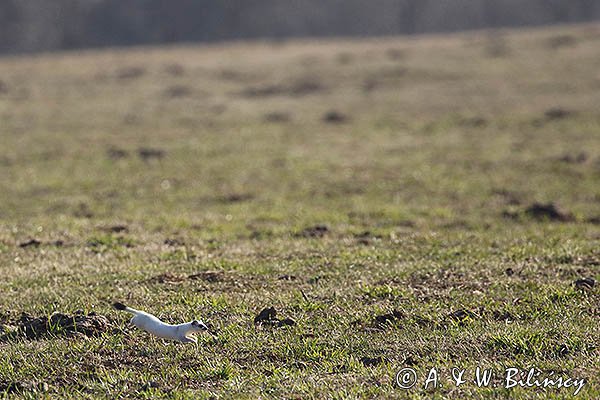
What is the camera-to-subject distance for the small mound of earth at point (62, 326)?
697 centimetres

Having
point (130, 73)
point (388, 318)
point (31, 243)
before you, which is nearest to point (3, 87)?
point (130, 73)

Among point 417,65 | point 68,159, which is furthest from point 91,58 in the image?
point 68,159

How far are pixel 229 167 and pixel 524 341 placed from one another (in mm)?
11560

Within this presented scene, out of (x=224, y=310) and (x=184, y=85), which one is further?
(x=184, y=85)

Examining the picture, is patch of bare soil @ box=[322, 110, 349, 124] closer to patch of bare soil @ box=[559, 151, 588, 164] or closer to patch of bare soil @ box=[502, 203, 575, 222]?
patch of bare soil @ box=[559, 151, 588, 164]

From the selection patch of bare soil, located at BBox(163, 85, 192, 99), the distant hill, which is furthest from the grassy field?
the distant hill

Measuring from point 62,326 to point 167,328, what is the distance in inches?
37.2

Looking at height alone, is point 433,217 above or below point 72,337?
below

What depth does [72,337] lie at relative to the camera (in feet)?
22.5

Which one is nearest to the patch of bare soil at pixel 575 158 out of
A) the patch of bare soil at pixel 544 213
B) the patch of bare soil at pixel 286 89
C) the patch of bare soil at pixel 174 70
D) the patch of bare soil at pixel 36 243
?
the patch of bare soil at pixel 544 213

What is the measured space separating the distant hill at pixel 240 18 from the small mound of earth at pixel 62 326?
6623 cm

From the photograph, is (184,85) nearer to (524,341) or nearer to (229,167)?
(229,167)

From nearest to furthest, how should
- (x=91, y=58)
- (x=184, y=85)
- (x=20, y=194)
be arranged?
(x=20, y=194)
(x=184, y=85)
(x=91, y=58)

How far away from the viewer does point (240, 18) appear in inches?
3073
